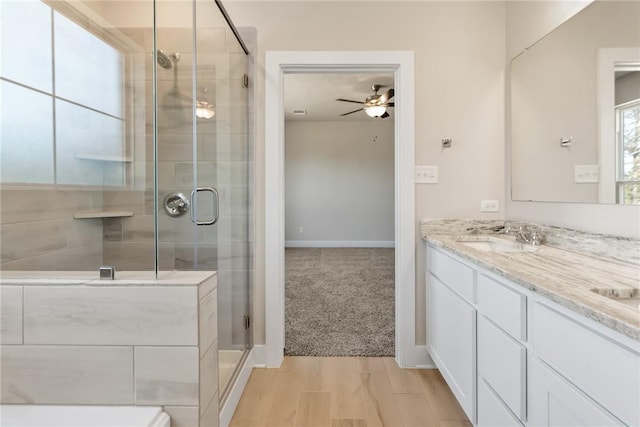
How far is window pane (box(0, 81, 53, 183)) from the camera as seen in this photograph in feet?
5.17

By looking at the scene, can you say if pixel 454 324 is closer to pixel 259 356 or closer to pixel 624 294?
pixel 624 294

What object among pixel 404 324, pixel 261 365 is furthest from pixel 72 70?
pixel 404 324

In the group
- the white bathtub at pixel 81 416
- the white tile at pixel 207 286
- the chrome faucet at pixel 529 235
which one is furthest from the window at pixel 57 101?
the chrome faucet at pixel 529 235

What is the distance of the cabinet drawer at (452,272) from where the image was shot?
1.53m

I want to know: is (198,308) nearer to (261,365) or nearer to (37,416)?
(37,416)

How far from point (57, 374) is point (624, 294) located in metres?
1.76

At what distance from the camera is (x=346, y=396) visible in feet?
6.13

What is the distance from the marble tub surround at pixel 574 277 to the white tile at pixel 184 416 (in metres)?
1.17

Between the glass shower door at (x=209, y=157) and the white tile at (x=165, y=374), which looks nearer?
the white tile at (x=165, y=374)

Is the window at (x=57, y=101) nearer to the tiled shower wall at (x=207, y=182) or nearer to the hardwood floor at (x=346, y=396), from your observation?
the tiled shower wall at (x=207, y=182)

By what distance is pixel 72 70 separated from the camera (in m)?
1.93

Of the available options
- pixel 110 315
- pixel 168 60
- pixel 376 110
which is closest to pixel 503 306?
pixel 110 315

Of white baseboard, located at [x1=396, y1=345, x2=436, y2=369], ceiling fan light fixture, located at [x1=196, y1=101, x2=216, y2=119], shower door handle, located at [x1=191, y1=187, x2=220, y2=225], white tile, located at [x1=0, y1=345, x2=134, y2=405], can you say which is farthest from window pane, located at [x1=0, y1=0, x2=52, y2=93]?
white baseboard, located at [x1=396, y1=345, x2=436, y2=369]

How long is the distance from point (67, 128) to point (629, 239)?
9.47 feet
